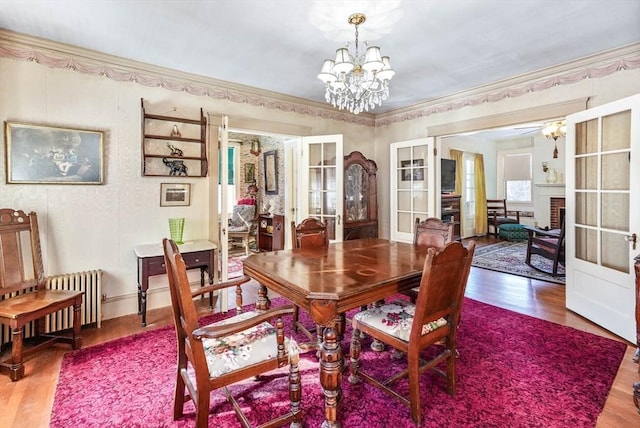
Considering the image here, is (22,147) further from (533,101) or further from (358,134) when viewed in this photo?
(533,101)

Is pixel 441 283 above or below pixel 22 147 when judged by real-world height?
below

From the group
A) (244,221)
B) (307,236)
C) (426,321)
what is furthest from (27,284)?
(244,221)

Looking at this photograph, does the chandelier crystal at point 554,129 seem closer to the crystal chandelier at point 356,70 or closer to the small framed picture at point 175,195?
the crystal chandelier at point 356,70

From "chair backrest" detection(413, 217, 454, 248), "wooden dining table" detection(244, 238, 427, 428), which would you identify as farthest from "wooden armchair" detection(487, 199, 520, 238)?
"wooden dining table" detection(244, 238, 427, 428)

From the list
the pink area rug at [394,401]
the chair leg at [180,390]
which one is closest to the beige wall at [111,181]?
the pink area rug at [394,401]

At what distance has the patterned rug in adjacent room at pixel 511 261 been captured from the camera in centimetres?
464

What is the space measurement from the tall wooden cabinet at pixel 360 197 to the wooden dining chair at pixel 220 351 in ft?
9.99

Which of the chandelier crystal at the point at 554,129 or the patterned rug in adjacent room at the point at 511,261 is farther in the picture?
the chandelier crystal at the point at 554,129

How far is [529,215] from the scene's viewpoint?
27.5 feet

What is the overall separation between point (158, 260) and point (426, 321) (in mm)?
2498

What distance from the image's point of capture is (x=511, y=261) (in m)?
5.46

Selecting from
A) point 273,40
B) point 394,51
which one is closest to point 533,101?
point 394,51

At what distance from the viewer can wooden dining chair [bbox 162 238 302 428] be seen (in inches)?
54.7

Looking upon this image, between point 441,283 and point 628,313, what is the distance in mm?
2254
